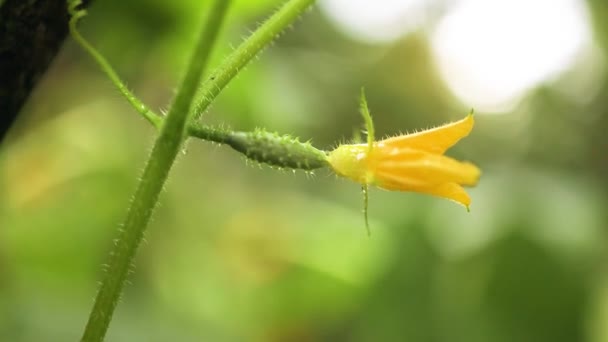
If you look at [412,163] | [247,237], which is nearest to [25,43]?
[412,163]

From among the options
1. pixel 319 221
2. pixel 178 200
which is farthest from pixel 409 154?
pixel 319 221

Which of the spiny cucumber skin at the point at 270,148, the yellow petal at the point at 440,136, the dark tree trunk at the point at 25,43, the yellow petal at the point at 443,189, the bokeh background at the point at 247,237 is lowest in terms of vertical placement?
the bokeh background at the point at 247,237

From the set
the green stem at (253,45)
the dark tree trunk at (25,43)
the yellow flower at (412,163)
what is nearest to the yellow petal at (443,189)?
the yellow flower at (412,163)

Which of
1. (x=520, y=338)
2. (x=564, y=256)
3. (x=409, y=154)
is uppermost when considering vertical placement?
(x=409, y=154)

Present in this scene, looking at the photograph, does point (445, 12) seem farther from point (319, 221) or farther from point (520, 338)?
point (520, 338)

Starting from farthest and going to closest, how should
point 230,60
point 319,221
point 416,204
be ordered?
point 319,221 < point 416,204 < point 230,60

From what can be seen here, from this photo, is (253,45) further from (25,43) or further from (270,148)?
(25,43)

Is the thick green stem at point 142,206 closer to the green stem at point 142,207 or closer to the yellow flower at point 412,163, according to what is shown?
the green stem at point 142,207
